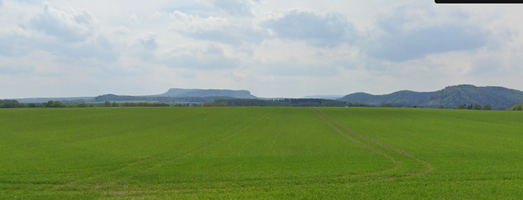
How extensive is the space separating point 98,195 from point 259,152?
14047 mm

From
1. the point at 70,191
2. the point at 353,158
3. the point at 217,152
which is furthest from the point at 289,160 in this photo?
the point at 70,191

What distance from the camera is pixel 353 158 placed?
21.0 meters

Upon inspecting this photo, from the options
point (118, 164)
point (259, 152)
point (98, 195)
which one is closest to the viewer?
point (98, 195)

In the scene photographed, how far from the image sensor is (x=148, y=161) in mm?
20594

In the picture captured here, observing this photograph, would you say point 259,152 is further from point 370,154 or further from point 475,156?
point 475,156

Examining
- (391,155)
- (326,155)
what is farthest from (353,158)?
(391,155)

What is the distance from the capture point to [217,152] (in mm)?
24266

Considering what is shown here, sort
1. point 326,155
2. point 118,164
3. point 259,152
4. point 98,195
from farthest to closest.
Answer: point 259,152, point 326,155, point 118,164, point 98,195

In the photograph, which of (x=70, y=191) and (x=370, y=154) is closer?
(x=70, y=191)

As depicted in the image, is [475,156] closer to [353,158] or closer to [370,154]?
[370,154]

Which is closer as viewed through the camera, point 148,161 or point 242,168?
point 242,168

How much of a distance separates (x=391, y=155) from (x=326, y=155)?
20.3 ft

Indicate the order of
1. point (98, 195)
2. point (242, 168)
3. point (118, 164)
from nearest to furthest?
1. point (98, 195)
2. point (242, 168)
3. point (118, 164)

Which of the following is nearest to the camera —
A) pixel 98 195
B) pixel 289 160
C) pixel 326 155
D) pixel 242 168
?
pixel 98 195
